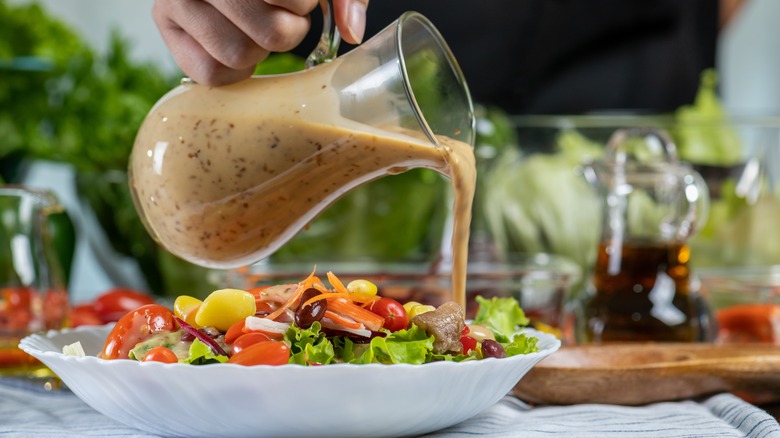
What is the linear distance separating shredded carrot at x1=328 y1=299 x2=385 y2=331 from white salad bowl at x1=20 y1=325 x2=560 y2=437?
0.39 ft

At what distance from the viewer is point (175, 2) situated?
4.58 ft

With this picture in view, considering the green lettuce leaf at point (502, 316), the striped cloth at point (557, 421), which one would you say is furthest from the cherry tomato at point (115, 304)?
the green lettuce leaf at point (502, 316)

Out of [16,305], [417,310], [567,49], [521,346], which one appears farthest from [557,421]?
[567,49]

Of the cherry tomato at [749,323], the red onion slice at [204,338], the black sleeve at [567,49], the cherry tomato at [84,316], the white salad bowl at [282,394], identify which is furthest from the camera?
the black sleeve at [567,49]

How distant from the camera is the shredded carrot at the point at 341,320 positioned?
117cm

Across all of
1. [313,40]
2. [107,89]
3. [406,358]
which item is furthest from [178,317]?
[313,40]

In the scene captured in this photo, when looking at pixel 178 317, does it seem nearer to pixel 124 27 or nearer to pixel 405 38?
pixel 405 38

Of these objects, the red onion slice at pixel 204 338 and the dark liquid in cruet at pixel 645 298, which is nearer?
Answer: the red onion slice at pixel 204 338

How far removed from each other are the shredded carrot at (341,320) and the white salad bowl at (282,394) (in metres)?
0.12

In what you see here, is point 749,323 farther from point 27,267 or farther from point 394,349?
point 27,267

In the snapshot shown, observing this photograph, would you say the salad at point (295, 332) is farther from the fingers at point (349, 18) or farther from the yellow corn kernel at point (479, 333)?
the fingers at point (349, 18)

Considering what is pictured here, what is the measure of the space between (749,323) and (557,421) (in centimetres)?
75

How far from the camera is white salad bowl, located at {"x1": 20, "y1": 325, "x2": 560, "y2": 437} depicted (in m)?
1.04

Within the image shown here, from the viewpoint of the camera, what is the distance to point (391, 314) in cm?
121
